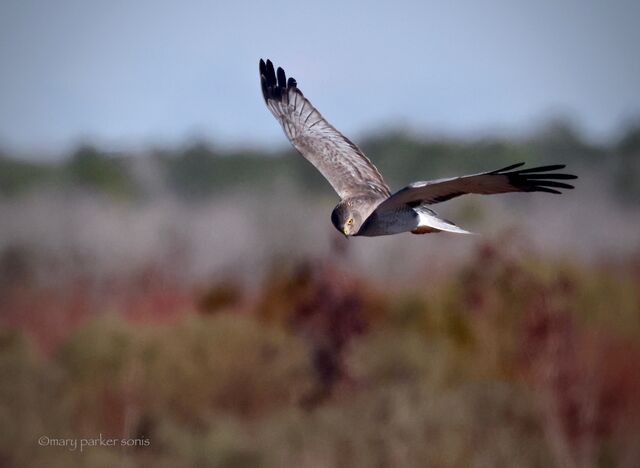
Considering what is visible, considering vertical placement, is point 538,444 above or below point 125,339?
below

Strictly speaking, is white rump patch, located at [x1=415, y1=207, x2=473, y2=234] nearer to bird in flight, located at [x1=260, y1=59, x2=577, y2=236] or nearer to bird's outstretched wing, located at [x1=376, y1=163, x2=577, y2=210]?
bird in flight, located at [x1=260, y1=59, x2=577, y2=236]

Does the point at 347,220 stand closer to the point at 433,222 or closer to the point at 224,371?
the point at 433,222

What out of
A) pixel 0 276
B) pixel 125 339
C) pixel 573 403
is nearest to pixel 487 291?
pixel 573 403

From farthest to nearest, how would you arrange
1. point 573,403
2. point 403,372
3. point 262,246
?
point 262,246 → point 403,372 → point 573,403

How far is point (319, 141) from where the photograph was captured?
9719 mm

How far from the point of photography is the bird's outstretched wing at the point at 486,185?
742cm

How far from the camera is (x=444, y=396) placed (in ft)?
50.1

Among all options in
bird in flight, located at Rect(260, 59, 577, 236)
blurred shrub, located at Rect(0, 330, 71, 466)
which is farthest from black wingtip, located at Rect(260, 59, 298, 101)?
blurred shrub, located at Rect(0, 330, 71, 466)

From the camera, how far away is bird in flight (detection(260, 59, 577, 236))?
7.59 m

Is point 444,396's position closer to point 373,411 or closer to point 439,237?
point 373,411

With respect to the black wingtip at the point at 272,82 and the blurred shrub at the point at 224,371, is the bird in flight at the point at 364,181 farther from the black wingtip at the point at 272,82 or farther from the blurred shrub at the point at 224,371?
the blurred shrub at the point at 224,371

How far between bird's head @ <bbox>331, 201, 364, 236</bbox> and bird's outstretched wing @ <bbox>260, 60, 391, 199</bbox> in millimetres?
462

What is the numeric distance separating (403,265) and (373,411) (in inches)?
262

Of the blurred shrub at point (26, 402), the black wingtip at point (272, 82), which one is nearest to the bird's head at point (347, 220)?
the black wingtip at point (272, 82)
